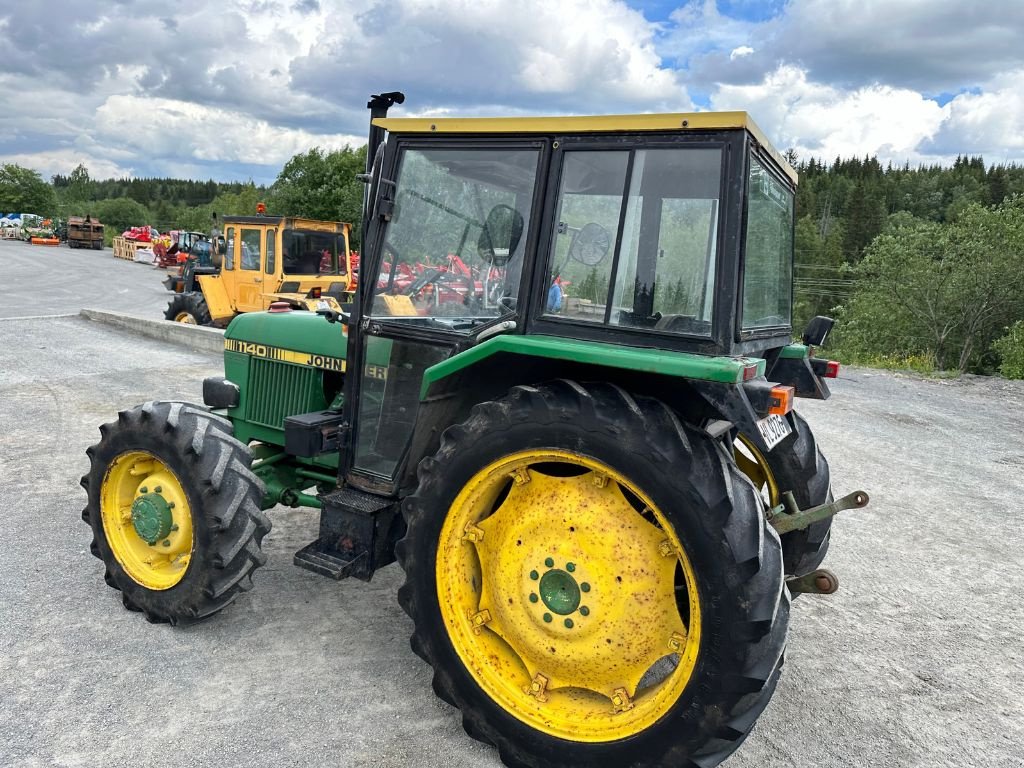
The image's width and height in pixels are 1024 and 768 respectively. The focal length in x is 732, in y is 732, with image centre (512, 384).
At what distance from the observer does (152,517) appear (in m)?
3.56

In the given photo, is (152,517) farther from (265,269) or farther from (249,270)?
(249,270)

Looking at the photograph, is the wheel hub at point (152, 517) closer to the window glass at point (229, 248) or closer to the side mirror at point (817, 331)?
the side mirror at point (817, 331)

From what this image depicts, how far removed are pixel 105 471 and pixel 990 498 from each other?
6.85 meters

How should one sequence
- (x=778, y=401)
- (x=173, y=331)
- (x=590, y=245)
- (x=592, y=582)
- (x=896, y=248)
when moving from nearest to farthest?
(x=778, y=401)
(x=592, y=582)
(x=590, y=245)
(x=173, y=331)
(x=896, y=248)

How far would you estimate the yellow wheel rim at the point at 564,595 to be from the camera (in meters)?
2.67

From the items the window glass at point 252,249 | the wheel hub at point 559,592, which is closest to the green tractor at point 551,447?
the wheel hub at point 559,592

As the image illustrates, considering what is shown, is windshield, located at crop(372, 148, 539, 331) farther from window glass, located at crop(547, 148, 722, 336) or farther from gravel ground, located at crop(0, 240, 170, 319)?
gravel ground, located at crop(0, 240, 170, 319)

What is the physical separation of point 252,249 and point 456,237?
1026 cm

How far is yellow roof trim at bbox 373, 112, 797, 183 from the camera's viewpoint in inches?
101

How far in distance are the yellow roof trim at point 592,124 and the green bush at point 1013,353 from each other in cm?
1289

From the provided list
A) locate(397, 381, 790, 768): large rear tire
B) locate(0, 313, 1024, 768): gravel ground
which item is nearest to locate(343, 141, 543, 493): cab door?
locate(397, 381, 790, 768): large rear tire

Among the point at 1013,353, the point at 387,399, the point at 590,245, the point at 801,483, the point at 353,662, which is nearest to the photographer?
the point at 590,245

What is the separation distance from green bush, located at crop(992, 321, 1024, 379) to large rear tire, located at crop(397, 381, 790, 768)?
1356 cm

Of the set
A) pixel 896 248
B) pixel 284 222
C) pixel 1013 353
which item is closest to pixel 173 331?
Answer: pixel 284 222
